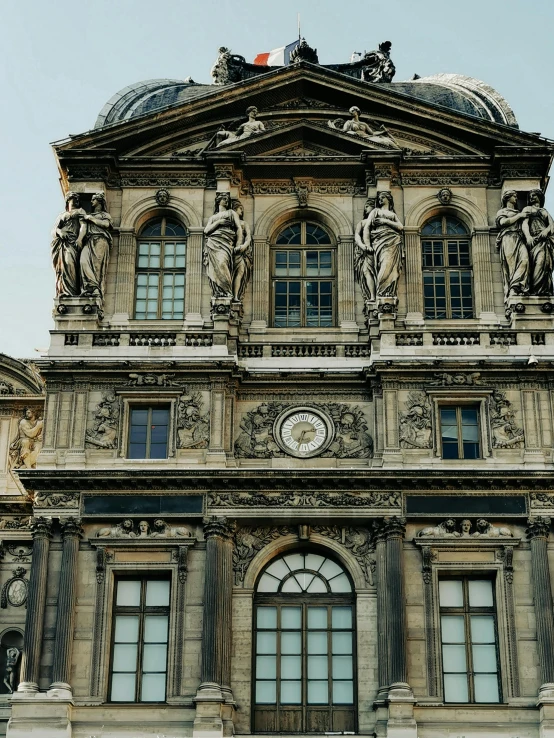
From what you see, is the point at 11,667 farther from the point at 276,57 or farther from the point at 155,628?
the point at 276,57

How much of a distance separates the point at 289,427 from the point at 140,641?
6.89 m

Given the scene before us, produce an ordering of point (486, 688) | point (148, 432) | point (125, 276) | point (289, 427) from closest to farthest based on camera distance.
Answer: point (486, 688), point (148, 432), point (289, 427), point (125, 276)

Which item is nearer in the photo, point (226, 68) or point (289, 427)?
point (289, 427)

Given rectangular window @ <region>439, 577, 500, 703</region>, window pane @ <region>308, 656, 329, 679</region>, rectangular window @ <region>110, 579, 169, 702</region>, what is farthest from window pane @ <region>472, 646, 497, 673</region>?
rectangular window @ <region>110, 579, 169, 702</region>

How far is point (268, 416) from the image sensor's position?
42.4 m

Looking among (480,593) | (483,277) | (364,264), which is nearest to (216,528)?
(480,593)

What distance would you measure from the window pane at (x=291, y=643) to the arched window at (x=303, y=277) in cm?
893

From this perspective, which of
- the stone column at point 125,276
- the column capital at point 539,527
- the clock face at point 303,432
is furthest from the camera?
the stone column at point 125,276

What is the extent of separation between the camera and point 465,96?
48.0 meters

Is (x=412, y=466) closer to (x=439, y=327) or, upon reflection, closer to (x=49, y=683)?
(x=439, y=327)

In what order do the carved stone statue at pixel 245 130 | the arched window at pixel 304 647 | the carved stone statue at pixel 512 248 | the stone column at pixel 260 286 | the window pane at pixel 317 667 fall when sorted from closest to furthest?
the arched window at pixel 304 647 → the window pane at pixel 317 667 → the carved stone statue at pixel 512 248 → the stone column at pixel 260 286 → the carved stone statue at pixel 245 130

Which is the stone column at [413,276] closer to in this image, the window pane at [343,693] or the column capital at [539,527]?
the column capital at [539,527]

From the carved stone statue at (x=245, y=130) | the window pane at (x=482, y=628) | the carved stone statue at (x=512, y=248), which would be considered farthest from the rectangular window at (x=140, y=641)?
the carved stone statue at (x=245, y=130)

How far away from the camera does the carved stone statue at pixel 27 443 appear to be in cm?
4531
